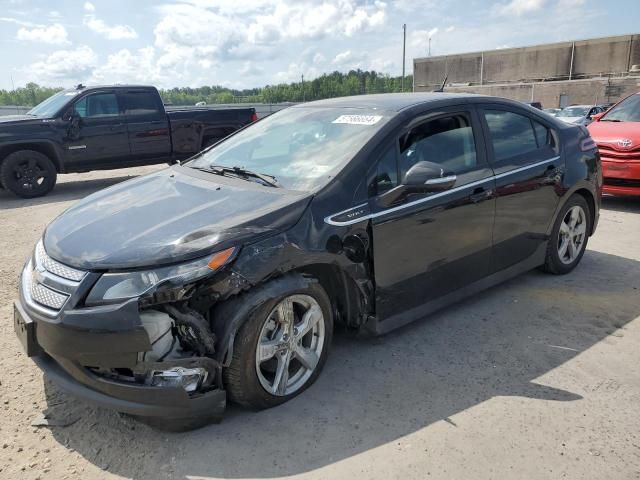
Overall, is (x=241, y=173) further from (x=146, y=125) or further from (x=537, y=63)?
(x=537, y=63)

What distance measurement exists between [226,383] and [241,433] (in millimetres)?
277

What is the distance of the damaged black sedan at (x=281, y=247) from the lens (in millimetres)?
2590

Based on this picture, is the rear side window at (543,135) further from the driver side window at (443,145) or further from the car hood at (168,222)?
the car hood at (168,222)

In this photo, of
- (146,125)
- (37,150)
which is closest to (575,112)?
(146,125)

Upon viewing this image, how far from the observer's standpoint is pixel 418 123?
364 centimetres

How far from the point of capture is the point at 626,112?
8523mm

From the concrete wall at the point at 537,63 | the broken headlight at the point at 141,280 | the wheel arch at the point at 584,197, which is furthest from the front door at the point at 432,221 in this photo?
the concrete wall at the point at 537,63

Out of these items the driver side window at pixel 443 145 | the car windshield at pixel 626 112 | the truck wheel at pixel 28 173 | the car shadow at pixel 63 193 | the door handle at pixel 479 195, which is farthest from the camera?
the truck wheel at pixel 28 173

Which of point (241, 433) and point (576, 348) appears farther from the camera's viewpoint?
point (576, 348)

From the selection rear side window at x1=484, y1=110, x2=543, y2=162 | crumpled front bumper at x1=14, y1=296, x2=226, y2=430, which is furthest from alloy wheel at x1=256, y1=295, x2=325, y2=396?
rear side window at x1=484, y1=110, x2=543, y2=162

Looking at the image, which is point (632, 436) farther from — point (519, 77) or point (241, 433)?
point (519, 77)

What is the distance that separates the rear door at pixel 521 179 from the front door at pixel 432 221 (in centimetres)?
15

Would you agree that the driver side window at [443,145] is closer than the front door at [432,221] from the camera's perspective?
No

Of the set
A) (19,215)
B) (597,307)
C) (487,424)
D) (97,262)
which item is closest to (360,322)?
(487,424)
